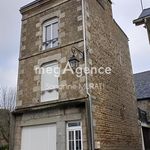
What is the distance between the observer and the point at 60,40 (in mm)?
10203

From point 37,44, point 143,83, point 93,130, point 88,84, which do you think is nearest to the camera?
point 93,130

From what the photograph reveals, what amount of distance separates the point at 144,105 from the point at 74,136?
8.61 meters

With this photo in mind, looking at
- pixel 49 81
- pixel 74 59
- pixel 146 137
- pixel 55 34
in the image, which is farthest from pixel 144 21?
pixel 146 137

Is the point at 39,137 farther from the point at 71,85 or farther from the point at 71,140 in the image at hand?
the point at 71,85

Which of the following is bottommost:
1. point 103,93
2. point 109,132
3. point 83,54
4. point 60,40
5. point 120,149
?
point 120,149

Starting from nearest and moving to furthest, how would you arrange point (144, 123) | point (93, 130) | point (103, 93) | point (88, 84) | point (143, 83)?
point (93, 130) → point (88, 84) → point (103, 93) → point (144, 123) → point (143, 83)

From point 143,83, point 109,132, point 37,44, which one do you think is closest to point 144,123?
point 143,83

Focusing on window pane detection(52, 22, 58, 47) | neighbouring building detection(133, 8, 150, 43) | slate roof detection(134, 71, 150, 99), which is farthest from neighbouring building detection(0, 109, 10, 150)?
neighbouring building detection(133, 8, 150, 43)

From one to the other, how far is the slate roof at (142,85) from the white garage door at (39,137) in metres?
8.70

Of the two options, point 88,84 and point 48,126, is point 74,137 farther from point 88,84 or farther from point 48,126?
point 88,84

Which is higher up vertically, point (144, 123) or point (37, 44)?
point (37, 44)

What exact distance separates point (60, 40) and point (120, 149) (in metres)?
5.40

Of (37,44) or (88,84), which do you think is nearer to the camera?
(88,84)

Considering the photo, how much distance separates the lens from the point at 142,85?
17453 millimetres
